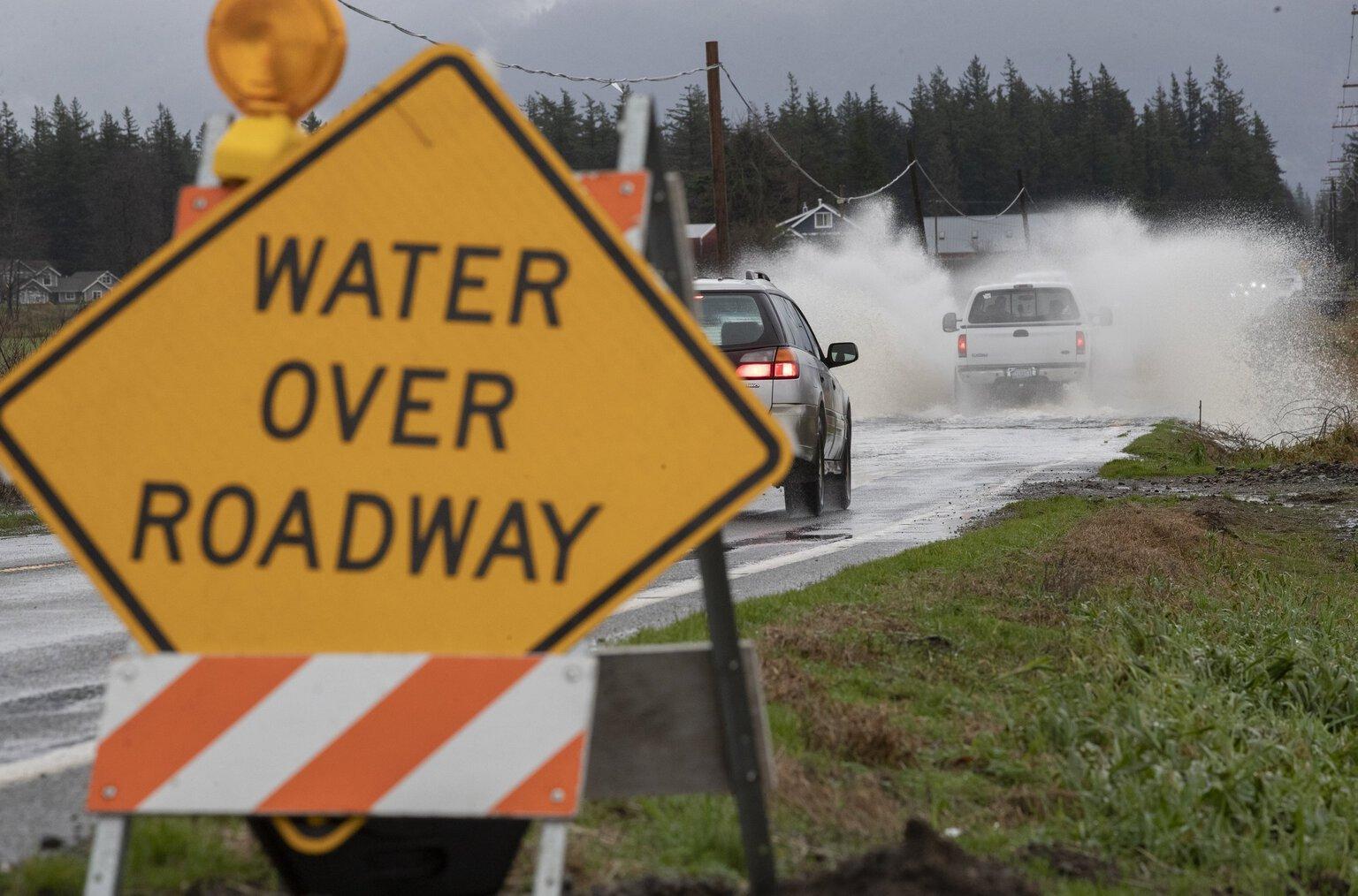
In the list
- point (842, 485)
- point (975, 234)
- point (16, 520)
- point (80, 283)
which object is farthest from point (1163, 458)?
point (975, 234)

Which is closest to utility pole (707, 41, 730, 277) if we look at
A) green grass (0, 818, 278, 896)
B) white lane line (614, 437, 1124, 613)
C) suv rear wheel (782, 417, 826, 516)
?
white lane line (614, 437, 1124, 613)

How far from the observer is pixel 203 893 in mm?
3090

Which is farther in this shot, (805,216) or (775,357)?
(805,216)

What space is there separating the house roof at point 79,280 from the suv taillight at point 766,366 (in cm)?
10236

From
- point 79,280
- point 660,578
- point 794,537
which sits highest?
point 79,280

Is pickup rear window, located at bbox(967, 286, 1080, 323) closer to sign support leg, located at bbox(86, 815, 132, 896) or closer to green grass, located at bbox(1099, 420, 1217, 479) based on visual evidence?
green grass, located at bbox(1099, 420, 1217, 479)

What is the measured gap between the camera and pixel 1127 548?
9.51 metres

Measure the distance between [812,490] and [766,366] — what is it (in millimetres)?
1272

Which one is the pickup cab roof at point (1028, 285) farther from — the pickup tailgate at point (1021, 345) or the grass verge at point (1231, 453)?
the grass verge at point (1231, 453)

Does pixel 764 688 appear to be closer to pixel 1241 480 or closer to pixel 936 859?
pixel 936 859

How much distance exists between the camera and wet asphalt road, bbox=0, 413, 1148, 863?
4.24 m

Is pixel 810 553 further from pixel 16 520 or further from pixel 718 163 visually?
A: pixel 718 163

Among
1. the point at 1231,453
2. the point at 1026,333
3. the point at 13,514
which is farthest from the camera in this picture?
the point at 1026,333

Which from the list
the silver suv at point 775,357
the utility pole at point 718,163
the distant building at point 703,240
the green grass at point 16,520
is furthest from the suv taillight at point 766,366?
the distant building at point 703,240
